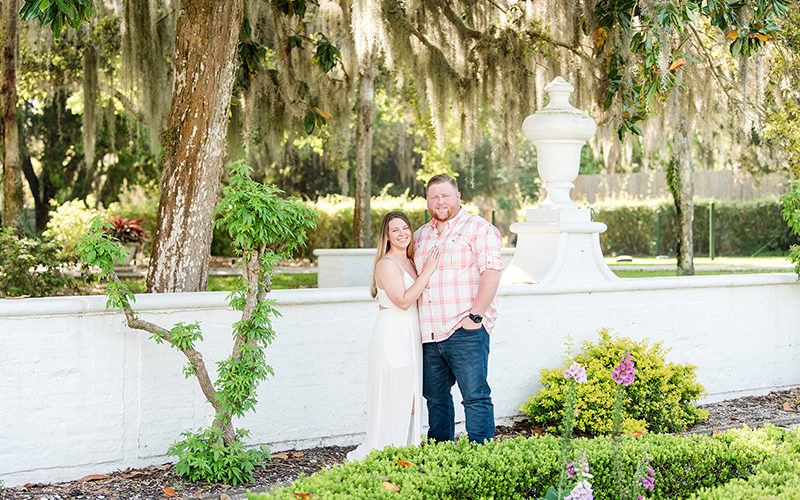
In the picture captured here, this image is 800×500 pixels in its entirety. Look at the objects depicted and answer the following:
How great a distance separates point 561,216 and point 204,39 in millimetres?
2772

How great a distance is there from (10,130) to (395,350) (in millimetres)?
6164

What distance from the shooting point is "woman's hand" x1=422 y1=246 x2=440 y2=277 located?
12.6 ft

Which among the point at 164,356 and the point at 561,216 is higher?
the point at 561,216

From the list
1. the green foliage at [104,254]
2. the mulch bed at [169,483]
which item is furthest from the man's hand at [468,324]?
the green foliage at [104,254]

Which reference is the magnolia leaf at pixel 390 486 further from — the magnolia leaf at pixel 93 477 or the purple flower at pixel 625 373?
the magnolia leaf at pixel 93 477

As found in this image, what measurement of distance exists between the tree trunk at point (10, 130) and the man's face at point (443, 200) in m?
5.71

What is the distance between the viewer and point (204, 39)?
16.8 feet

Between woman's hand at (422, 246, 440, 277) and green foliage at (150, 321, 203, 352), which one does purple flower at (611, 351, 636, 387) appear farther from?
green foliage at (150, 321, 203, 352)

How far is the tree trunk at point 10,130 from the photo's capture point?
8148mm

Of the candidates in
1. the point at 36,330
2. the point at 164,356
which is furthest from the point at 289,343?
the point at 36,330

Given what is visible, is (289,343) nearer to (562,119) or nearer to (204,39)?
(204,39)

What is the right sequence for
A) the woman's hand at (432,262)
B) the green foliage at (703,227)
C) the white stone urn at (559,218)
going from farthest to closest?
1. the green foliage at (703,227)
2. the white stone urn at (559,218)
3. the woman's hand at (432,262)

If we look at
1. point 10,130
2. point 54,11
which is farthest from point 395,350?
A: point 10,130

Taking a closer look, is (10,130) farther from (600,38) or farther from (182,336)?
(600,38)
